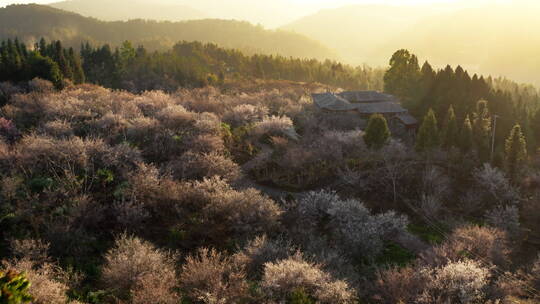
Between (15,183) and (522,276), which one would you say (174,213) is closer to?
(15,183)

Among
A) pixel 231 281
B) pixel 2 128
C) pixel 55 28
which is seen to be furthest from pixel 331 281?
pixel 55 28

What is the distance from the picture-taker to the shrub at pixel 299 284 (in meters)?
16.0

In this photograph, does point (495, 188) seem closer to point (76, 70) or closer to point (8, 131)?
point (8, 131)

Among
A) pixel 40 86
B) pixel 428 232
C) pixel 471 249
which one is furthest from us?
pixel 40 86

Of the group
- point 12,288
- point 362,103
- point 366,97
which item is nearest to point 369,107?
point 362,103

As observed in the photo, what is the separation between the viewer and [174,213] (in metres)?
26.0

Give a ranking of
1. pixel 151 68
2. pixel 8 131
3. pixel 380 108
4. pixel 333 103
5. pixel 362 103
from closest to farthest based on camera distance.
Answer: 1. pixel 8 131
2. pixel 380 108
3. pixel 333 103
4. pixel 362 103
5. pixel 151 68

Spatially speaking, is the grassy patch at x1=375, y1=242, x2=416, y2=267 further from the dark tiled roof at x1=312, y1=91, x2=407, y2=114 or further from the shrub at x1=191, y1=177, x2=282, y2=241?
the dark tiled roof at x1=312, y1=91, x2=407, y2=114

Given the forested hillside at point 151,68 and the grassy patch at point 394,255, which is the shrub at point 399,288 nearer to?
the grassy patch at point 394,255

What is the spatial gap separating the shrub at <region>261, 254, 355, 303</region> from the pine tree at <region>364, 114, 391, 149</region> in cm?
2684

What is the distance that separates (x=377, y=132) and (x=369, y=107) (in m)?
19.9

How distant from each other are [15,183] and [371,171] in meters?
29.8

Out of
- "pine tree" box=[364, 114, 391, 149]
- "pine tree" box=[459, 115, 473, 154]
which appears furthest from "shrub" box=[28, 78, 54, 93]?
"pine tree" box=[459, 115, 473, 154]

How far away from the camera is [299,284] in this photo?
16.3m
